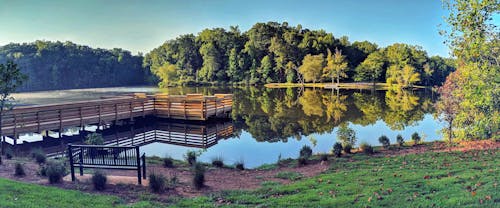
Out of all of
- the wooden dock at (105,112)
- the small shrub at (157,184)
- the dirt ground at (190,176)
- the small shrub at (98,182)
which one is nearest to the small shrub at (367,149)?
the dirt ground at (190,176)

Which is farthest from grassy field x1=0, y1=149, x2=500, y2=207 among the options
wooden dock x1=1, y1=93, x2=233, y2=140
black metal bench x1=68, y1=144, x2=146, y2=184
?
wooden dock x1=1, y1=93, x2=233, y2=140

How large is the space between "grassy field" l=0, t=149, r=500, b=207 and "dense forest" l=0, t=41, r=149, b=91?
71556 mm

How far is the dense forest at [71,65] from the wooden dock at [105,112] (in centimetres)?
5676

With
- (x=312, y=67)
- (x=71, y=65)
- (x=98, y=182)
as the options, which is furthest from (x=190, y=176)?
(x=71, y=65)

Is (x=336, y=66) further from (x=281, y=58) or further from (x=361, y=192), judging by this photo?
(x=361, y=192)

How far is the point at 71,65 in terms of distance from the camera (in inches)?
3145

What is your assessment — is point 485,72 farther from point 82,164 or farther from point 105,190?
point 82,164

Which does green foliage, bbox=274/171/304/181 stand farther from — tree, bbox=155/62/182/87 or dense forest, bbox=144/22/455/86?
tree, bbox=155/62/182/87

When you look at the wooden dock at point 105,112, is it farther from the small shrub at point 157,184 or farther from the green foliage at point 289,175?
the green foliage at point 289,175

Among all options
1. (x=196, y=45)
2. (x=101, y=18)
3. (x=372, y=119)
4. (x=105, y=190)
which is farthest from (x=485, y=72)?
(x=196, y=45)

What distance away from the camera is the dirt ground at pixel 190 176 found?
7180 mm

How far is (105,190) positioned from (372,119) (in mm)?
18651

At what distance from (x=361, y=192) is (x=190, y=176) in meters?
4.63

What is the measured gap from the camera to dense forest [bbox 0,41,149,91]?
234ft
